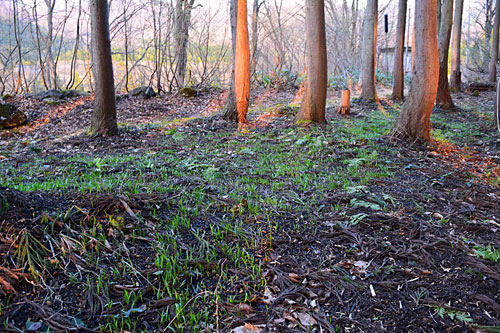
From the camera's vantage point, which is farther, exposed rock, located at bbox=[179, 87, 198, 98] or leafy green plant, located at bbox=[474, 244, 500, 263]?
exposed rock, located at bbox=[179, 87, 198, 98]

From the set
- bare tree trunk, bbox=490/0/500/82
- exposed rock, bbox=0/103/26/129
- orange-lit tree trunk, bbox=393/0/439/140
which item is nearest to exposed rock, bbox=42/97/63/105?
exposed rock, bbox=0/103/26/129

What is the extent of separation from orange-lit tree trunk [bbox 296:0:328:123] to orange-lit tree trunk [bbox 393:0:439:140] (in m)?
2.45

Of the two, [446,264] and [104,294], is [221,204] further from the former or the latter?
[446,264]

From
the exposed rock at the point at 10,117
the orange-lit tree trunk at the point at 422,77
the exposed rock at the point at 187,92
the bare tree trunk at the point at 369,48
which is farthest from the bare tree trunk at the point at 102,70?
the bare tree trunk at the point at 369,48

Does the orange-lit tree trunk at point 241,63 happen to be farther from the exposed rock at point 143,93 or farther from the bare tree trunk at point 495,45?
the bare tree trunk at point 495,45

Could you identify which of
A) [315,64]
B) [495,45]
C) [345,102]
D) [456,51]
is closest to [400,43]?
[345,102]

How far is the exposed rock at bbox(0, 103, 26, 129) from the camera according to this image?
10125mm

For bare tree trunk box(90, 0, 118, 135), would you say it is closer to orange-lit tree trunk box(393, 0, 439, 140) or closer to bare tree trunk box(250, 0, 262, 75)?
orange-lit tree trunk box(393, 0, 439, 140)

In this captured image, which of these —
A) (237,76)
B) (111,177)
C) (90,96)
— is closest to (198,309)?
(111,177)

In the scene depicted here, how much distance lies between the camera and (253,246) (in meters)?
3.03

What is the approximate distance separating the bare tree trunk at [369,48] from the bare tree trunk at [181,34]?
740 cm

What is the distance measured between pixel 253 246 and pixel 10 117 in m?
10.4

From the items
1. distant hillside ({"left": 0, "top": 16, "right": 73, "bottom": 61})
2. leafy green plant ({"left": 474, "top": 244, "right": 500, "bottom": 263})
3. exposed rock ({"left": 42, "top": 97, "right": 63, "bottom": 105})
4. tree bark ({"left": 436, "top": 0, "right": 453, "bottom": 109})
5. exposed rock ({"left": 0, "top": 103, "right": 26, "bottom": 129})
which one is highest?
distant hillside ({"left": 0, "top": 16, "right": 73, "bottom": 61})

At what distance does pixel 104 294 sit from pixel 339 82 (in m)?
20.7
